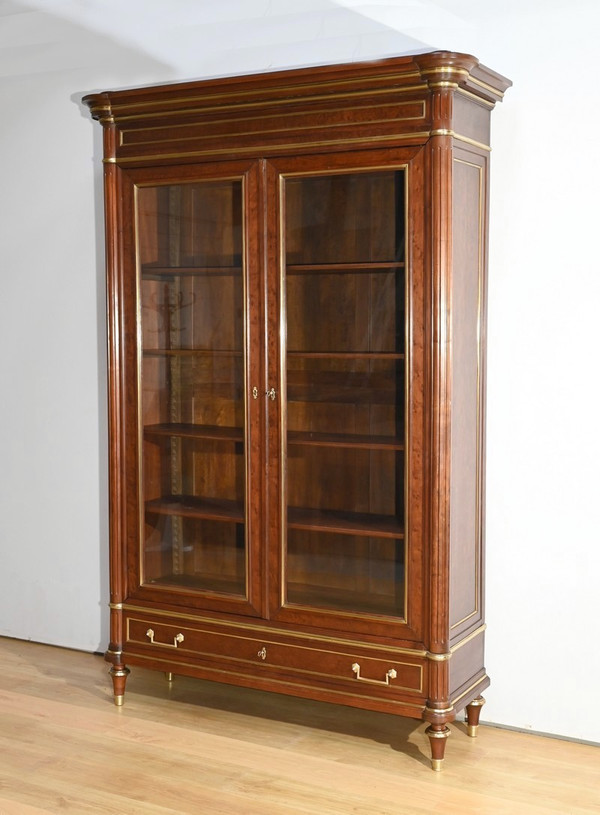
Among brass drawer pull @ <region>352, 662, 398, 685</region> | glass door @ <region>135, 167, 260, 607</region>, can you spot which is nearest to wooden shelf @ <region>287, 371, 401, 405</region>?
glass door @ <region>135, 167, 260, 607</region>

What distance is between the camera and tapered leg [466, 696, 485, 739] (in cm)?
311

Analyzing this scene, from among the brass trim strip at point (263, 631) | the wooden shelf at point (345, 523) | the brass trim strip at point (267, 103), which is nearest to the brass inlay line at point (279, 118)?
the brass trim strip at point (267, 103)

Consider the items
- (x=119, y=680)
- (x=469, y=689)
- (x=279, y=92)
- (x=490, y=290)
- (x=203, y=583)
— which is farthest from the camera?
(x=119, y=680)

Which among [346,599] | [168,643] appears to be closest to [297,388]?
[346,599]

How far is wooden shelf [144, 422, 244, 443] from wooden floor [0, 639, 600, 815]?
0.93 meters

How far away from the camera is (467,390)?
2.99 m

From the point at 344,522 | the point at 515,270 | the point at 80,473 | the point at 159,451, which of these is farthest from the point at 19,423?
the point at 515,270

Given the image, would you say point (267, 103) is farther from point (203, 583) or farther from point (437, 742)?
point (437, 742)

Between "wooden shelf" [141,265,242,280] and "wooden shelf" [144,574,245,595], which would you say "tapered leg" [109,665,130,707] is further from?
"wooden shelf" [141,265,242,280]

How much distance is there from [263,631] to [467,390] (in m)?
0.98

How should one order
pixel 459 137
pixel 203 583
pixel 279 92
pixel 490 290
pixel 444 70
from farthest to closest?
pixel 203 583, pixel 490 290, pixel 279 92, pixel 459 137, pixel 444 70

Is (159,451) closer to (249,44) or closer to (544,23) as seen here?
(249,44)

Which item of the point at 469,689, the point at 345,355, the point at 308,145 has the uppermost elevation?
the point at 308,145

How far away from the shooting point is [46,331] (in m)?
4.02
